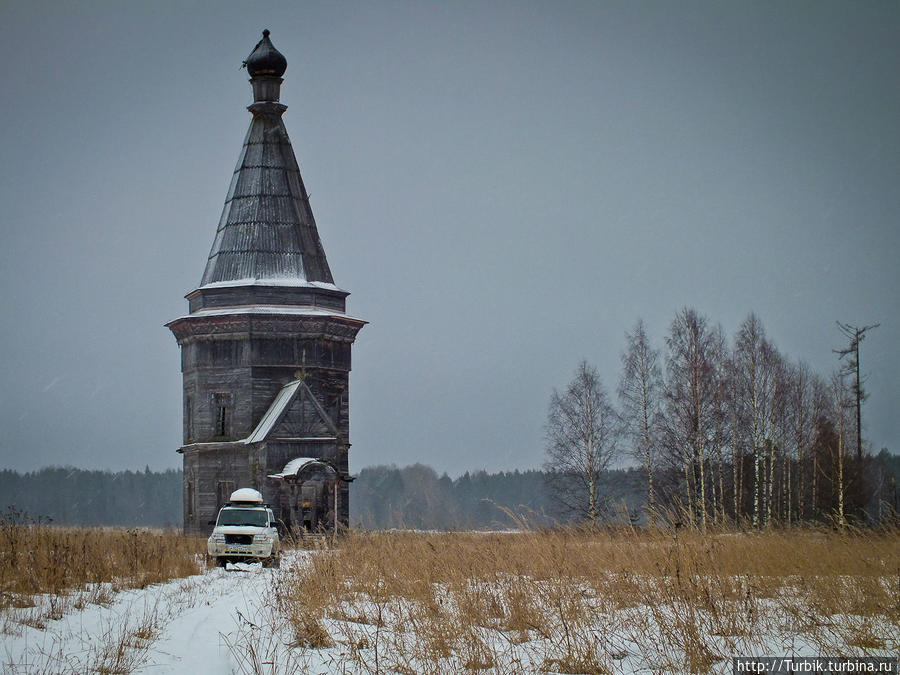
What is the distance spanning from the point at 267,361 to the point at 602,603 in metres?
24.8

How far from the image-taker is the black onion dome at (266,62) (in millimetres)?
35344

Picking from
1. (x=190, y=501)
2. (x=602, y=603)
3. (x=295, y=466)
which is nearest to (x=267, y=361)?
(x=295, y=466)

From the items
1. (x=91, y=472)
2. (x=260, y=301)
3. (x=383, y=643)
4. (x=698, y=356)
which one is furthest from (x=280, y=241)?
(x=91, y=472)

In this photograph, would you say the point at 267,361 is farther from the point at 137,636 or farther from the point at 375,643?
the point at 375,643

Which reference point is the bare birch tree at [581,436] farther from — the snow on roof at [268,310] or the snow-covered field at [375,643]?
the snow-covered field at [375,643]

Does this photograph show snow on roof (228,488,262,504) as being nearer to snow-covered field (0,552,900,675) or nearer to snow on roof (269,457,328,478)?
snow on roof (269,457,328,478)

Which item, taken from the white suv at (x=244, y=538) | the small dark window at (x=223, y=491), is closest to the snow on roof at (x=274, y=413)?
the small dark window at (x=223, y=491)

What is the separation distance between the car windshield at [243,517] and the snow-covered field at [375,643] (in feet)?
31.3

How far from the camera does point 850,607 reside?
26.9 ft

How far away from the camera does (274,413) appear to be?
103ft

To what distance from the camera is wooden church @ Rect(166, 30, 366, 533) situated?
3142 cm

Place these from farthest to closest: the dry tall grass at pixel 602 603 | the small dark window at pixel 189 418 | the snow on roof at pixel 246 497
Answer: the small dark window at pixel 189 418 → the snow on roof at pixel 246 497 → the dry tall grass at pixel 602 603

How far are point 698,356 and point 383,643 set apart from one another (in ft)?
78.7

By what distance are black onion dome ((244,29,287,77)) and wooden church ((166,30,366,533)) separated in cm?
281
